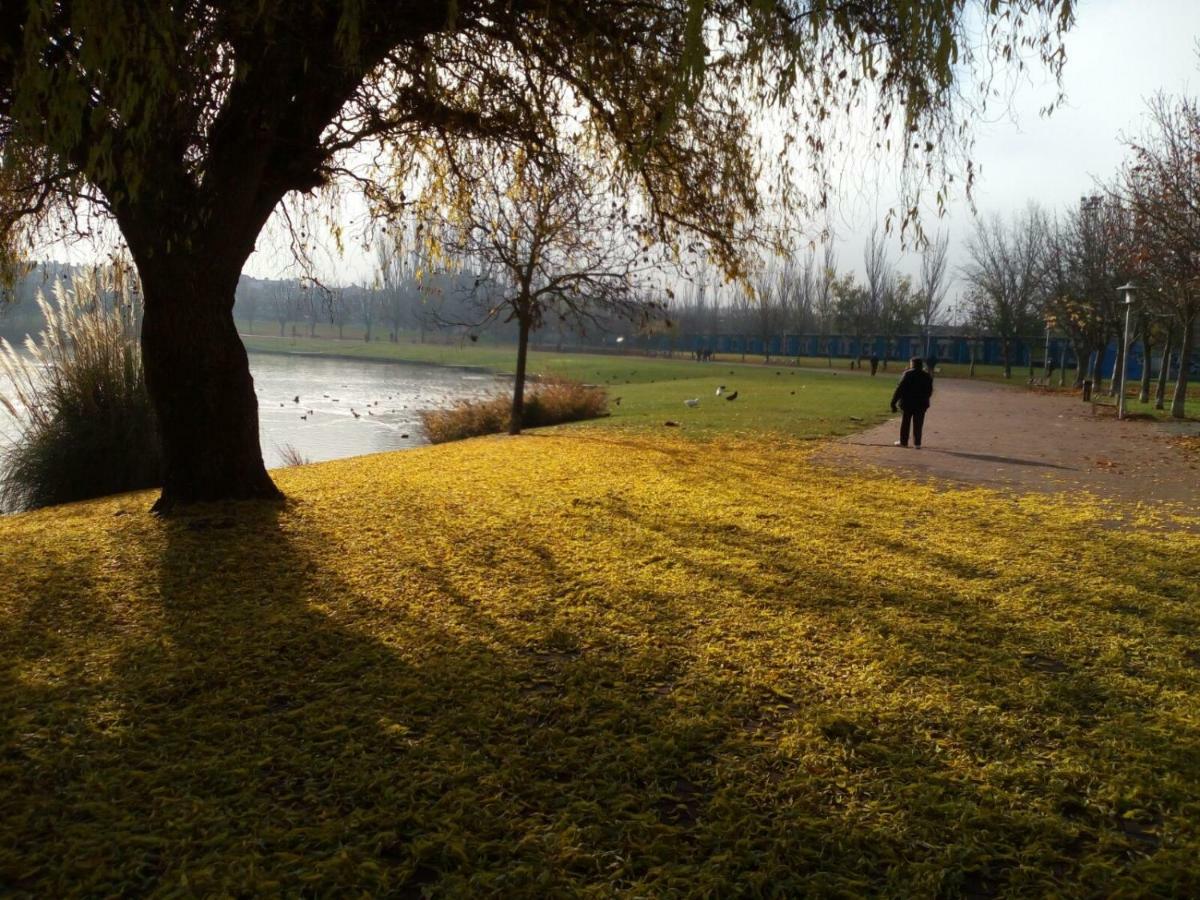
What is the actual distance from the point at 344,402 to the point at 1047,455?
21.6 metres

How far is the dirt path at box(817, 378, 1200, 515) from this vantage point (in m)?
10.2

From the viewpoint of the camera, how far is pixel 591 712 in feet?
11.4

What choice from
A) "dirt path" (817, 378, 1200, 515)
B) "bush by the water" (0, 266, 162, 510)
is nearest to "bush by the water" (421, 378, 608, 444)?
"dirt path" (817, 378, 1200, 515)

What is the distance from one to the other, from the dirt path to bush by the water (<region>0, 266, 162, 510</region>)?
32.5ft

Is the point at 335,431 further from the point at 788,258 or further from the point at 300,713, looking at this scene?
the point at 300,713

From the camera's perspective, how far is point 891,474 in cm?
1084

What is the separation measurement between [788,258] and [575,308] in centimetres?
762

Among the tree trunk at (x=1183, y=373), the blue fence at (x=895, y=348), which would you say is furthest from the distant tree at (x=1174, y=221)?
the blue fence at (x=895, y=348)

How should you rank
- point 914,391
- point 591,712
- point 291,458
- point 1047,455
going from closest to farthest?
point 591,712 < point 1047,455 < point 914,391 < point 291,458

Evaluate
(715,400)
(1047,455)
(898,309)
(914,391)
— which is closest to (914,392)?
(914,391)

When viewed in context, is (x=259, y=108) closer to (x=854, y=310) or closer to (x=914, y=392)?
(x=914, y=392)

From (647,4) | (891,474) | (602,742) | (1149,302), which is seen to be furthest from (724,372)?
(602,742)

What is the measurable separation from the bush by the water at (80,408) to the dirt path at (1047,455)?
32.5 ft

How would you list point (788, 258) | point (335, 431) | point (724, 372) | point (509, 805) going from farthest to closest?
1. point (724, 372)
2. point (335, 431)
3. point (788, 258)
4. point (509, 805)
